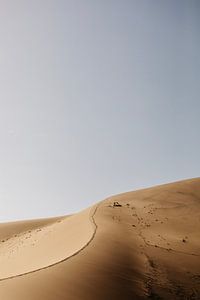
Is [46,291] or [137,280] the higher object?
[46,291]

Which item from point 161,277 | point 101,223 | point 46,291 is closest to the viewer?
point 46,291

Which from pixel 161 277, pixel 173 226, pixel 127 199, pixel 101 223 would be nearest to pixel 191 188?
pixel 127 199

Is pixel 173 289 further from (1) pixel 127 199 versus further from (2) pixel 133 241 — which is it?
(1) pixel 127 199

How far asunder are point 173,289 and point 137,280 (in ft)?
3.12

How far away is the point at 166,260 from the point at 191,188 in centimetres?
2069

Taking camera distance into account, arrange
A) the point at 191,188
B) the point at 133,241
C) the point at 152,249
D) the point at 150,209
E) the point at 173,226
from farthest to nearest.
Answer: the point at 191,188 < the point at 150,209 < the point at 173,226 < the point at 133,241 < the point at 152,249

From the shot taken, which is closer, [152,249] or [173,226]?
[152,249]

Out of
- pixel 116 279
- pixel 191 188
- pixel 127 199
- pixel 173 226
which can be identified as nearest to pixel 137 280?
pixel 116 279

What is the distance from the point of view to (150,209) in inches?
1025

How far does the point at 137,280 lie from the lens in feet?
35.6

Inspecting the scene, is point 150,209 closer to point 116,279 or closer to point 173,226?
point 173,226

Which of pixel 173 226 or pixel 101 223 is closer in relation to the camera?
pixel 101 223

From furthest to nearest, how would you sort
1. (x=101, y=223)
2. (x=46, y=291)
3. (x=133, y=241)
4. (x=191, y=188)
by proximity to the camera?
(x=191, y=188) → (x=101, y=223) → (x=133, y=241) → (x=46, y=291)

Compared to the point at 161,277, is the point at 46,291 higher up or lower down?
higher up
